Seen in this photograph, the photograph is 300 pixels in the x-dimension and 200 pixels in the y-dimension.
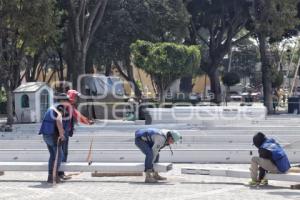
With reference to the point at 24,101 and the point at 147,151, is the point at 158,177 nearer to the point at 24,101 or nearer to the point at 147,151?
the point at 147,151

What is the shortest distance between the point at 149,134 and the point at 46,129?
2037 mm

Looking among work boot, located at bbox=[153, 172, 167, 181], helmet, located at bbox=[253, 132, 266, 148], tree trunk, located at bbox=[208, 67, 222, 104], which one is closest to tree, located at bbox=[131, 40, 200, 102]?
tree trunk, located at bbox=[208, 67, 222, 104]

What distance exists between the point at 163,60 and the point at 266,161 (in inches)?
777

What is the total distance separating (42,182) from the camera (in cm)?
1238

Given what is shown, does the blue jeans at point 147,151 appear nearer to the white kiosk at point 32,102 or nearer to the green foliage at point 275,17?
the white kiosk at point 32,102

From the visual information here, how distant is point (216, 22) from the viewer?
145 ft

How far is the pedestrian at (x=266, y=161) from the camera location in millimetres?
11477

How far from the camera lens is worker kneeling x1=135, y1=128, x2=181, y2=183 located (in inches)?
477

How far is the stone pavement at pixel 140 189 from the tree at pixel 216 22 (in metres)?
27.2

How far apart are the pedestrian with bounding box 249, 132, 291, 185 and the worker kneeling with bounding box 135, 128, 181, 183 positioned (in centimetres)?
164

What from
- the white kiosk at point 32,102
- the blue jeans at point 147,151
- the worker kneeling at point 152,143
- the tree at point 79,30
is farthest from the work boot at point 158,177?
the tree at point 79,30

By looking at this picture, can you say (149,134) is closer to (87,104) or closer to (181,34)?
(87,104)

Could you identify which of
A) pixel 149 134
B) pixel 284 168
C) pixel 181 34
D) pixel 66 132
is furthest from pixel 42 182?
pixel 181 34

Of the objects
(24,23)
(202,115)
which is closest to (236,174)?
(202,115)
